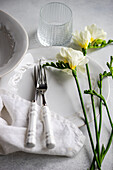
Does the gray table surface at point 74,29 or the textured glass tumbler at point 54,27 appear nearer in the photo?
the gray table surface at point 74,29

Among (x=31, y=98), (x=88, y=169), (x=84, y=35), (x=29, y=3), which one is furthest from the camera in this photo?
(x=29, y=3)

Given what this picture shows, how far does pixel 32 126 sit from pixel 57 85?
0.64ft

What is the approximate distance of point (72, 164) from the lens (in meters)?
0.56

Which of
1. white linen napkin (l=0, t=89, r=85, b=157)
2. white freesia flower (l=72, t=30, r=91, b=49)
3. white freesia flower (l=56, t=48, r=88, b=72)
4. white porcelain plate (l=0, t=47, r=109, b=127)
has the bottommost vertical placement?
white linen napkin (l=0, t=89, r=85, b=157)

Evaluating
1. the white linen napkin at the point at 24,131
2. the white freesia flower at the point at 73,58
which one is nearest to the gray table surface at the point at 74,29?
the white linen napkin at the point at 24,131

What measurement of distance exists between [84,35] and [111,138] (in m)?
0.34

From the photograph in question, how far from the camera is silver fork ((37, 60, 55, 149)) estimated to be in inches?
20.8

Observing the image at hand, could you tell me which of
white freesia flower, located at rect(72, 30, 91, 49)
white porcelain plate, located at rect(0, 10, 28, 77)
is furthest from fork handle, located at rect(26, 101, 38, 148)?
white freesia flower, located at rect(72, 30, 91, 49)

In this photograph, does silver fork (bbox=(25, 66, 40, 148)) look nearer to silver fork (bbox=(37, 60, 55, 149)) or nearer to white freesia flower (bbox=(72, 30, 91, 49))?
silver fork (bbox=(37, 60, 55, 149))

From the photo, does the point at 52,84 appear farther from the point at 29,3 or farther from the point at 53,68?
the point at 29,3

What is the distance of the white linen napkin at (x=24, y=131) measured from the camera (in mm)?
543

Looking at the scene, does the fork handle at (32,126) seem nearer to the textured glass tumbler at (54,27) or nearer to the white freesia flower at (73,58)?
the white freesia flower at (73,58)

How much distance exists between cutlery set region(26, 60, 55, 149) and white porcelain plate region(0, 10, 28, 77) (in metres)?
0.09

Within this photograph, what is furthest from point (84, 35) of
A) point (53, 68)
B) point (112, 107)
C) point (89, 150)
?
point (89, 150)
